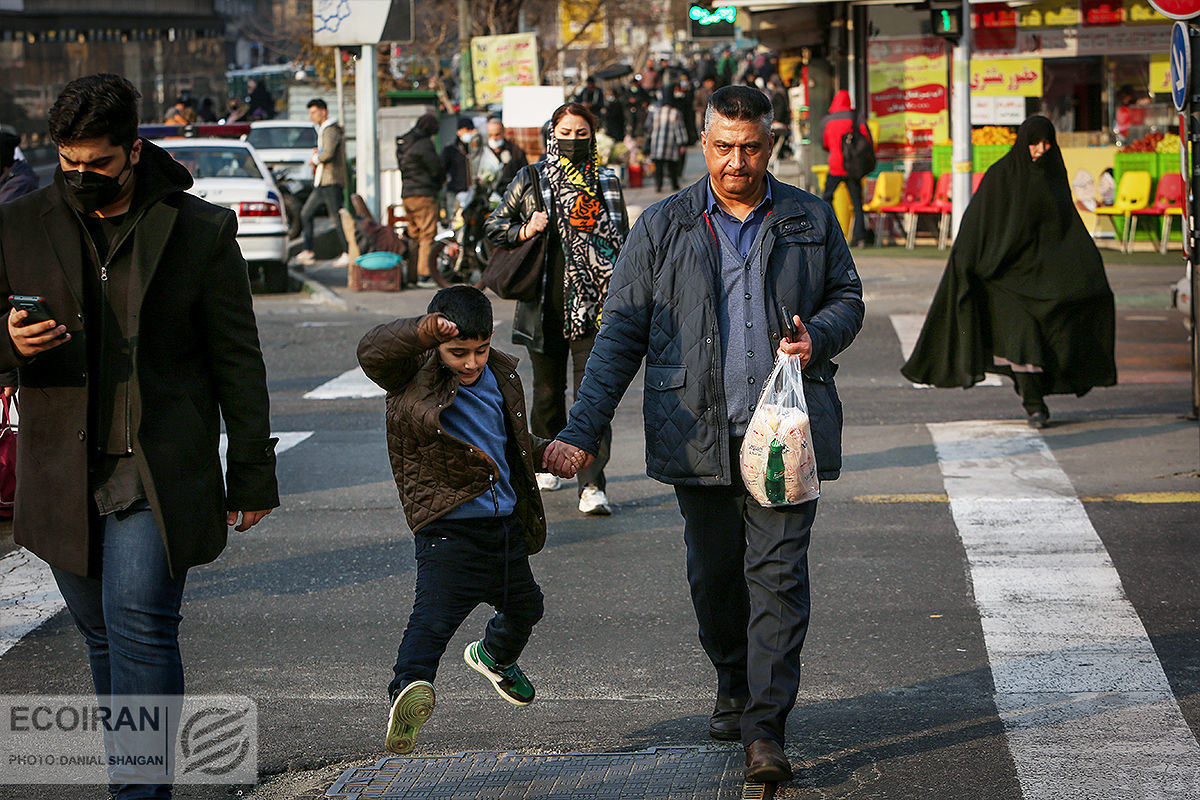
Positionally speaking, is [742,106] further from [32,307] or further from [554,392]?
[554,392]

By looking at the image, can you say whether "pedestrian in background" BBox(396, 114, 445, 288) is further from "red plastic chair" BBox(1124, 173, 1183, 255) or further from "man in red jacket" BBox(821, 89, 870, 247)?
"red plastic chair" BBox(1124, 173, 1183, 255)

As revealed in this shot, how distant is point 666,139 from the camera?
2797 centimetres

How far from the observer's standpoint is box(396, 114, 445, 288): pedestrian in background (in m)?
18.2

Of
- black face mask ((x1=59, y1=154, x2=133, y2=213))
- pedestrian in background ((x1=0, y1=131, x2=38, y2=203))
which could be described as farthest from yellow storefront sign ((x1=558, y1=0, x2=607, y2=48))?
black face mask ((x1=59, y1=154, x2=133, y2=213))

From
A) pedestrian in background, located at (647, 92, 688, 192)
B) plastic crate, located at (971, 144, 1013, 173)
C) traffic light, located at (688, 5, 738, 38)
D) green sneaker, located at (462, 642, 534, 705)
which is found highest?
traffic light, located at (688, 5, 738, 38)

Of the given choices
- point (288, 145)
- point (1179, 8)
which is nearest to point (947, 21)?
point (1179, 8)

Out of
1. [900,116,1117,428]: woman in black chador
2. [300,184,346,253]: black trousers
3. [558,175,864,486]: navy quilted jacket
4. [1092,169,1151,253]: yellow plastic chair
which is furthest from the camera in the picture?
[300,184,346,253]: black trousers

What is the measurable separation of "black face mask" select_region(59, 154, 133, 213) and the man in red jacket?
53.8 ft

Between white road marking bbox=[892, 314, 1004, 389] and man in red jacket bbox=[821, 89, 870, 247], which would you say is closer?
white road marking bbox=[892, 314, 1004, 389]

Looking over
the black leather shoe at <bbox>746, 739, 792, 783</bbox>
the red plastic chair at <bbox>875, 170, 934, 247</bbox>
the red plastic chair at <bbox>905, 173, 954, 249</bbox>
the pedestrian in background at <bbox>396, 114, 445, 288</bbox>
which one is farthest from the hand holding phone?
the red plastic chair at <bbox>875, 170, 934, 247</bbox>

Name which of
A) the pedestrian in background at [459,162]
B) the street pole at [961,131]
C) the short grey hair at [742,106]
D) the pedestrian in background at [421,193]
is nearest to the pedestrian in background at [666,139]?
the pedestrian in background at [459,162]

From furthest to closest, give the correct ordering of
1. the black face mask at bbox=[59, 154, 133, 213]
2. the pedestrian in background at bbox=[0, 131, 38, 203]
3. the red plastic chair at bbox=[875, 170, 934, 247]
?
the red plastic chair at bbox=[875, 170, 934, 247] → the pedestrian in background at bbox=[0, 131, 38, 203] → the black face mask at bbox=[59, 154, 133, 213]

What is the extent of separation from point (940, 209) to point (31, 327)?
56.8 ft

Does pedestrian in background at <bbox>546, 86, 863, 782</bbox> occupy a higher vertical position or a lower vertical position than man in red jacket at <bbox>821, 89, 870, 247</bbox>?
lower
